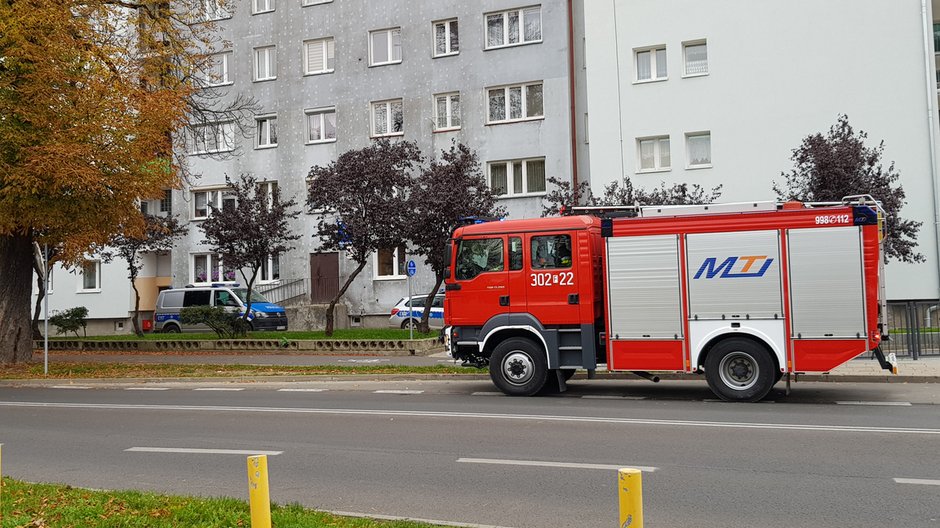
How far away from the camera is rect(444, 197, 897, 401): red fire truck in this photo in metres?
12.7

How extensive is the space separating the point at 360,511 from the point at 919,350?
48.5 feet

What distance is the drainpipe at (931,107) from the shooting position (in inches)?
1118

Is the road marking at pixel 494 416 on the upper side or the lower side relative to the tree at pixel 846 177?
lower

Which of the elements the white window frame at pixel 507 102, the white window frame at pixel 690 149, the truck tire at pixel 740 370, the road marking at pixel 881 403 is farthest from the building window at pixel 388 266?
the road marking at pixel 881 403

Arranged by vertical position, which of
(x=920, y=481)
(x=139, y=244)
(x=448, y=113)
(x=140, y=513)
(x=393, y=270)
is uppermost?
(x=448, y=113)

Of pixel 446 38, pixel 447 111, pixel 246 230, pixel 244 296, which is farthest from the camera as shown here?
pixel 446 38

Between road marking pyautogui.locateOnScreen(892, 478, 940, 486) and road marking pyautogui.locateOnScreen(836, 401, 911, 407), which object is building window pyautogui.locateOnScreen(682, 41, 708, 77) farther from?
road marking pyautogui.locateOnScreen(892, 478, 940, 486)

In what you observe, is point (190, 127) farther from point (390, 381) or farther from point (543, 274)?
point (543, 274)

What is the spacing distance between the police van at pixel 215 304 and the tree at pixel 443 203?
873cm

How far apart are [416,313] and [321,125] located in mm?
11927

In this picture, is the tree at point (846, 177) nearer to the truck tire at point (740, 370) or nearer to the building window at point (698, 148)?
the building window at point (698, 148)

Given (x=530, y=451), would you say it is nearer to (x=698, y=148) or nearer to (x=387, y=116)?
(x=698, y=148)

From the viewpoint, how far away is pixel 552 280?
14.1m

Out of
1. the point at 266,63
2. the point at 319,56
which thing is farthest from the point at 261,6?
the point at 319,56
